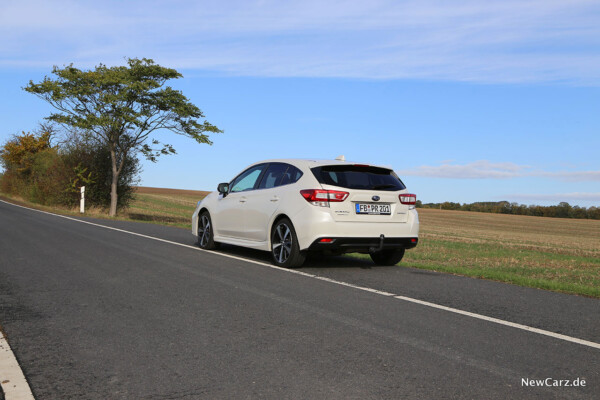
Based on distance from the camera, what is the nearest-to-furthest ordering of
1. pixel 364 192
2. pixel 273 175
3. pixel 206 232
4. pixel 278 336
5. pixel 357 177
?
pixel 278 336 < pixel 364 192 < pixel 357 177 < pixel 273 175 < pixel 206 232

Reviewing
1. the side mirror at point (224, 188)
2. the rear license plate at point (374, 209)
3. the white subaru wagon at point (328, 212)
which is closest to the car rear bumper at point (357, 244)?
the white subaru wagon at point (328, 212)

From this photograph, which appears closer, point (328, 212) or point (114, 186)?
point (328, 212)

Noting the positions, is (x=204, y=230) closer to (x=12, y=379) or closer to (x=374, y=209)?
(x=374, y=209)

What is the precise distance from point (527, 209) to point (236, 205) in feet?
268

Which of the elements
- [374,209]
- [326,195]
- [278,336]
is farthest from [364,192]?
[278,336]

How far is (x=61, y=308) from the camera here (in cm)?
548

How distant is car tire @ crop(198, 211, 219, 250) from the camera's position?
36.1 ft

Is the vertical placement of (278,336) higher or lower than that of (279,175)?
lower

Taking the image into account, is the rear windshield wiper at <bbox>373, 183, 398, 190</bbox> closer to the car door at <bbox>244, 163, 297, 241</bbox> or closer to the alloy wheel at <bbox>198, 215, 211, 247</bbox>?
the car door at <bbox>244, 163, 297, 241</bbox>

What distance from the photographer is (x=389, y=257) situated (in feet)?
31.5

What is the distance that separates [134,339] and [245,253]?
20.7 feet

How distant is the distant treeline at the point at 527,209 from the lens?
3066 inches

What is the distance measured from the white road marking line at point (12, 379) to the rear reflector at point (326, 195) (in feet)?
16.1

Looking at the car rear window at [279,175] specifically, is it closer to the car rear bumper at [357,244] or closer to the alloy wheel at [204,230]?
the car rear bumper at [357,244]
